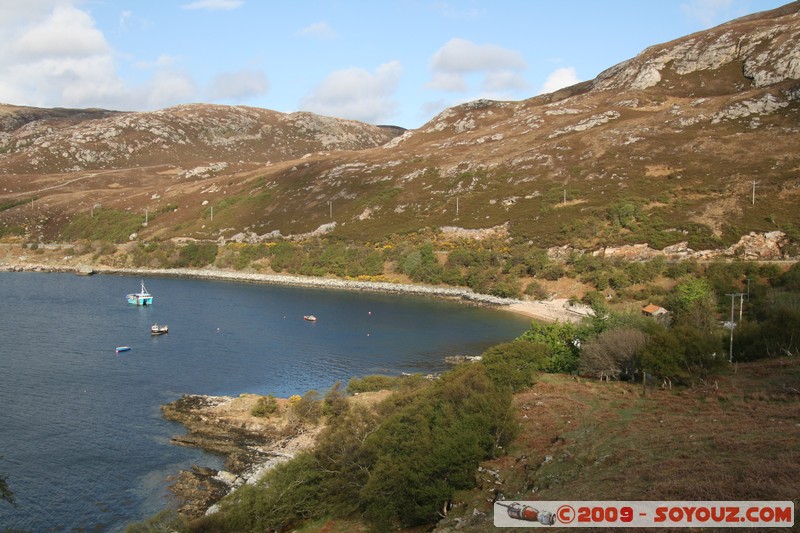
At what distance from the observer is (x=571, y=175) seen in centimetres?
11356

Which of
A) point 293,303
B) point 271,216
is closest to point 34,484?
point 293,303

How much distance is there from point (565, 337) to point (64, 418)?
121 ft

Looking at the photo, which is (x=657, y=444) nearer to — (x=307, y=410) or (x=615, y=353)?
(x=615, y=353)

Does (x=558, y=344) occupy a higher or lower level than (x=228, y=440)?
higher

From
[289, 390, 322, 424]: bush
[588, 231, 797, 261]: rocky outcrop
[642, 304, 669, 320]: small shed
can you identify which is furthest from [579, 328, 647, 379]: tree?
[588, 231, 797, 261]: rocky outcrop

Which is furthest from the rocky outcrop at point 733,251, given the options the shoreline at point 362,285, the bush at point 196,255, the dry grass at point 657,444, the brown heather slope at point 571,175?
the bush at point 196,255

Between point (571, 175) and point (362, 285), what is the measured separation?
43955mm

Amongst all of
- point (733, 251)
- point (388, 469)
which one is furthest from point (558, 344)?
point (733, 251)

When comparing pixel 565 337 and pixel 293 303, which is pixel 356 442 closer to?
pixel 565 337

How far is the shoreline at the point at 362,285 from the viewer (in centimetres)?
7875

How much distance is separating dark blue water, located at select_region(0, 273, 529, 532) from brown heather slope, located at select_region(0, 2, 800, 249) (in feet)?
91.1

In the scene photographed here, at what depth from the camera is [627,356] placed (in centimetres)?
4078

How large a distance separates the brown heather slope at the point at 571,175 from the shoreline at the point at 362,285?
43.4 ft

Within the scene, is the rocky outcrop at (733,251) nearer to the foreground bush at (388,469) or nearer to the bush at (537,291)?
the bush at (537,291)
